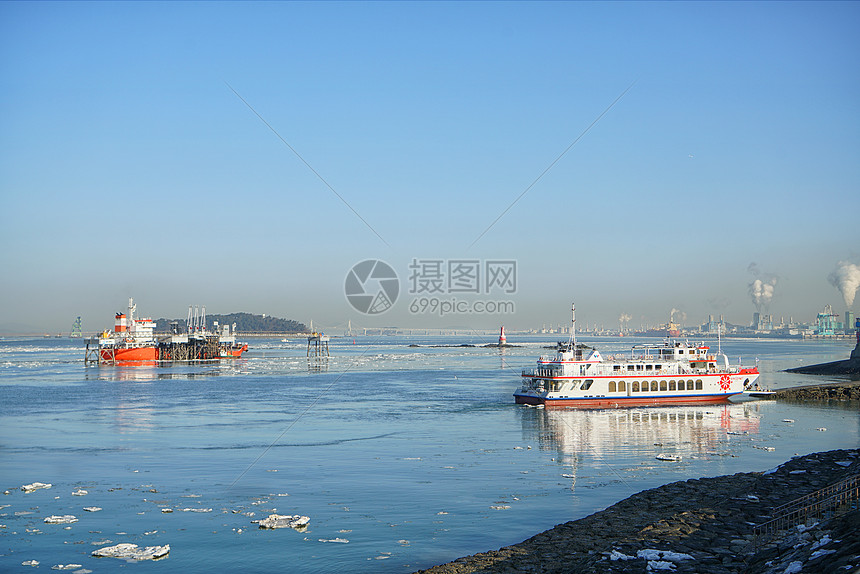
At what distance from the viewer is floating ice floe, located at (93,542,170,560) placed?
17.9 metres

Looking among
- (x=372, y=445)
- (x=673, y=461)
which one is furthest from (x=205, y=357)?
(x=673, y=461)

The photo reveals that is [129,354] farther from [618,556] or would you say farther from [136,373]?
[618,556]

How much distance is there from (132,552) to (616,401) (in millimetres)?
40794

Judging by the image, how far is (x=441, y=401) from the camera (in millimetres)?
56219

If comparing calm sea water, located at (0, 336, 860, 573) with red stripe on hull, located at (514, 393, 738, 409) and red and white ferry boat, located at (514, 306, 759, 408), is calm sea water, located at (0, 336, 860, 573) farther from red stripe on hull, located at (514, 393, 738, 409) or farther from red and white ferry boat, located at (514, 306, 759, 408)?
red and white ferry boat, located at (514, 306, 759, 408)

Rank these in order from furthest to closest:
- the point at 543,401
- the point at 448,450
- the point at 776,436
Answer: the point at 543,401
the point at 776,436
the point at 448,450

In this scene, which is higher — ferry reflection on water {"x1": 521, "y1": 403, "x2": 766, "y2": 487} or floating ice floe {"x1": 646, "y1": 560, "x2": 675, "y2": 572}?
floating ice floe {"x1": 646, "y1": 560, "x2": 675, "y2": 572}

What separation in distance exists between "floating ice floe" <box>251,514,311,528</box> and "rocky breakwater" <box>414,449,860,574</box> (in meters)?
5.49

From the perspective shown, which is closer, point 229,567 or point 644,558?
point 644,558

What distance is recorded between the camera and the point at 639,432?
40.0 metres

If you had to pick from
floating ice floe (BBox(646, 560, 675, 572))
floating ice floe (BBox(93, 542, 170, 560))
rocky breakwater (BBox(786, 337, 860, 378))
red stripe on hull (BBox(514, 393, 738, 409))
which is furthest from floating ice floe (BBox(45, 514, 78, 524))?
rocky breakwater (BBox(786, 337, 860, 378))

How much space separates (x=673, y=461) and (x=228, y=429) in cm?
2433

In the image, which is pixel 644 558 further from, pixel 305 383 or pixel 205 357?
pixel 205 357

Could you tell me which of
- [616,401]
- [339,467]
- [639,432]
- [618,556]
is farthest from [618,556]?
[616,401]
